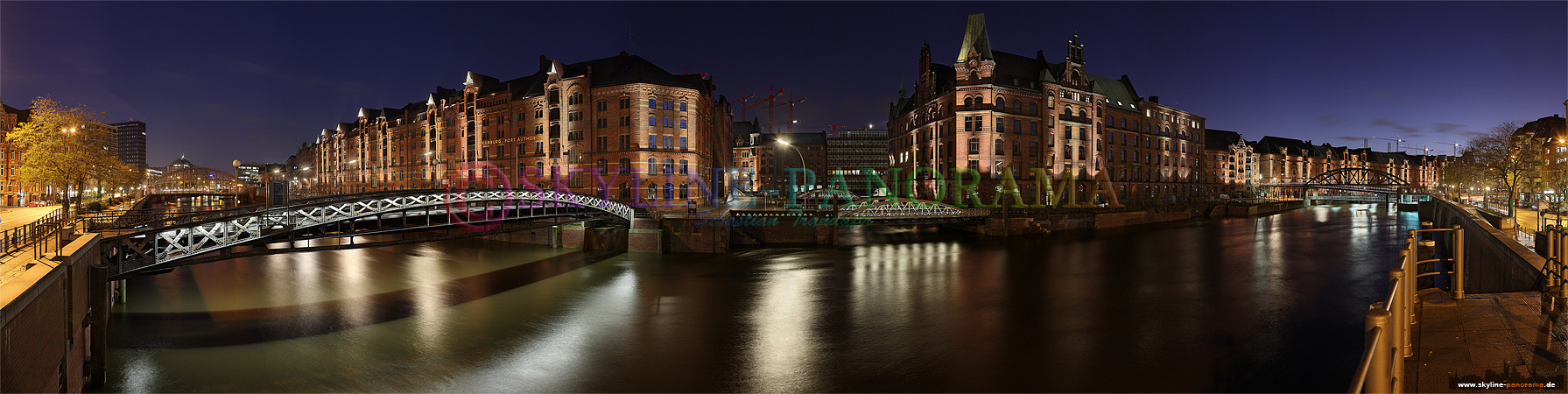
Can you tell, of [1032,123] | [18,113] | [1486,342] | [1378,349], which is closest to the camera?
[1378,349]

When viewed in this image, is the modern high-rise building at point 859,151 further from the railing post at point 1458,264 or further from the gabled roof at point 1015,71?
the railing post at point 1458,264

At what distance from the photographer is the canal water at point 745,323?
16719 mm

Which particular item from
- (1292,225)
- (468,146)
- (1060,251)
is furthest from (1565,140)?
(468,146)

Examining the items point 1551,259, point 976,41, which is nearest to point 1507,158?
point 976,41

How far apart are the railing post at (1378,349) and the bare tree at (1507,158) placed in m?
67.6

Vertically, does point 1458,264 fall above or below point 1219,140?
below

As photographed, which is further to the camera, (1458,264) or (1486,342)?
(1458,264)

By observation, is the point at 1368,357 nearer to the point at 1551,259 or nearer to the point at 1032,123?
the point at 1551,259

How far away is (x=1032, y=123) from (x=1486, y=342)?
232 ft

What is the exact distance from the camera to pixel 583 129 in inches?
2564

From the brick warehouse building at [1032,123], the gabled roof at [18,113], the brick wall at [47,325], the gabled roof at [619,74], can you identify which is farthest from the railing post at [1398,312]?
the gabled roof at [18,113]

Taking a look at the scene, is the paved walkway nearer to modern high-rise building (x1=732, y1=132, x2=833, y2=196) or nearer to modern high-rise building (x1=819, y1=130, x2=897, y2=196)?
modern high-rise building (x1=732, y1=132, x2=833, y2=196)

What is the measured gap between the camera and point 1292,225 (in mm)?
69625

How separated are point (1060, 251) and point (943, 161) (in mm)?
31976
